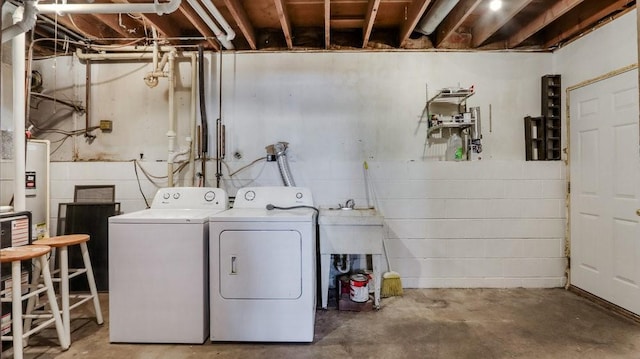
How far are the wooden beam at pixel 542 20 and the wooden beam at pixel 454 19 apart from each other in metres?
0.61

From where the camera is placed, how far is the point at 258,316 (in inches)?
93.9

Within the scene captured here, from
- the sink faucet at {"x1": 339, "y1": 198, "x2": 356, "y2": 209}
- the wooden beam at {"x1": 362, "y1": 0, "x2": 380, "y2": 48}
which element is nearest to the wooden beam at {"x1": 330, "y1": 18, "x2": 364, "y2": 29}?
the wooden beam at {"x1": 362, "y1": 0, "x2": 380, "y2": 48}

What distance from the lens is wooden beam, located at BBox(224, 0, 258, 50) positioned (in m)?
2.81

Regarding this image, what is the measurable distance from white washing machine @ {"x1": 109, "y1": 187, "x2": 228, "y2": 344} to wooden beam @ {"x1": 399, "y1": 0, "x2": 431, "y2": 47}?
241 centimetres

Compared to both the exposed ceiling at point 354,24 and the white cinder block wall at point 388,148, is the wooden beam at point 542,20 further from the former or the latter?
the white cinder block wall at point 388,148

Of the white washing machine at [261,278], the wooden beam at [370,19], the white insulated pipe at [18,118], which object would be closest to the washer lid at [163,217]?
the white washing machine at [261,278]

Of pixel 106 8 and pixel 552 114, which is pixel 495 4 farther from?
pixel 106 8

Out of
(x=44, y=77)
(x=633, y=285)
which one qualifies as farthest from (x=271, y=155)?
(x=633, y=285)

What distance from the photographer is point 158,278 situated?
2367mm

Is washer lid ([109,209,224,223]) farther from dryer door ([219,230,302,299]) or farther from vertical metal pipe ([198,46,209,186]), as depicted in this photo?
vertical metal pipe ([198,46,209,186])

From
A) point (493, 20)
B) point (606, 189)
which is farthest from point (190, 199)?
point (606, 189)

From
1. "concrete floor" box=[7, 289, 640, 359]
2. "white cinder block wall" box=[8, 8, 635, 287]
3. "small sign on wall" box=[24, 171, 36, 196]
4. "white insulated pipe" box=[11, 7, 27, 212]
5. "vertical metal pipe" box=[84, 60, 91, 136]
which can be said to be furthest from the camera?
"vertical metal pipe" box=[84, 60, 91, 136]

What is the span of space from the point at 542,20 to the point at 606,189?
1614 millimetres

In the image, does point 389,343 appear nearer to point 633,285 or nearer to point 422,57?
point 633,285
